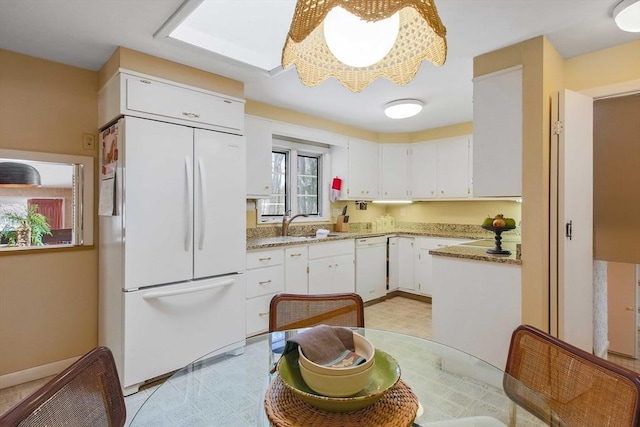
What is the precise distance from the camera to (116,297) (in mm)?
2297

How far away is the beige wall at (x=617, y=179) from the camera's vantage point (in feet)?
9.59

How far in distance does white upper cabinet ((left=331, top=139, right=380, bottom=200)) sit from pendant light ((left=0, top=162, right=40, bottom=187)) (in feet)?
10.3

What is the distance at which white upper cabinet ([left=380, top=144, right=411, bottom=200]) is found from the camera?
15.7 ft

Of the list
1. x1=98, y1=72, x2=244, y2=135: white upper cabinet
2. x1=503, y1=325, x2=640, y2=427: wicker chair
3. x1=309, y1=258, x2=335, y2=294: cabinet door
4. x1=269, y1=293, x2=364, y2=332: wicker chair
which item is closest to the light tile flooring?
x1=309, y1=258, x2=335, y2=294: cabinet door

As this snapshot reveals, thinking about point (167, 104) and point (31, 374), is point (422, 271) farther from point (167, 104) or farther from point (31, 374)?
point (31, 374)

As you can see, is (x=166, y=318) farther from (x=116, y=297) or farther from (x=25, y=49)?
(x=25, y=49)

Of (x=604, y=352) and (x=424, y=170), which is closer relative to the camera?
(x=604, y=352)

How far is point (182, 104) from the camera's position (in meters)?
2.44

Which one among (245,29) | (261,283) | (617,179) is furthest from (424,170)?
(245,29)

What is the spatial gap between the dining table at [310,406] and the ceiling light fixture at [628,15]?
2.02m

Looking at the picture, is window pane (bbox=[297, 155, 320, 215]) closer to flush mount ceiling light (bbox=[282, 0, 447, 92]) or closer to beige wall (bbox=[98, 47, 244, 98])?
beige wall (bbox=[98, 47, 244, 98])

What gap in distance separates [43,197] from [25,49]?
3.45ft

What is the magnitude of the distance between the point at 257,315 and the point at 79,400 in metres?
2.20

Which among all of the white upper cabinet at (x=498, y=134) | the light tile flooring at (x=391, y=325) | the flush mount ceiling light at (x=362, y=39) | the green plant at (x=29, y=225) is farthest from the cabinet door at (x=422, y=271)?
the green plant at (x=29, y=225)
